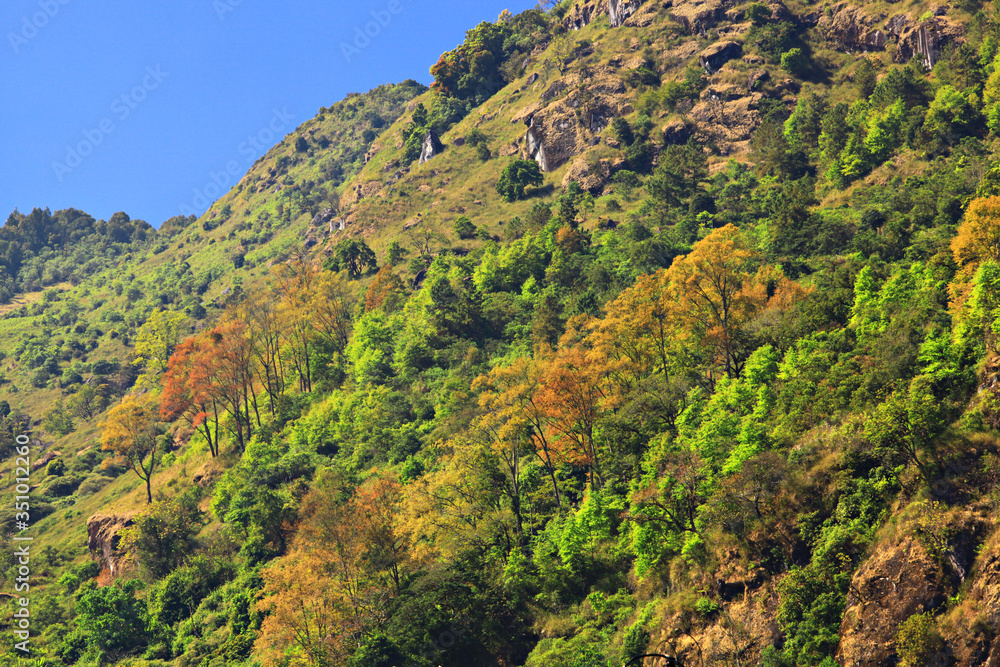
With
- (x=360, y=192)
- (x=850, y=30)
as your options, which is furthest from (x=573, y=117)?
(x=360, y=192)

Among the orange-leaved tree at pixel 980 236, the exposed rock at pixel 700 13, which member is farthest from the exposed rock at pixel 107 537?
the exposed rock at pixel 700 13

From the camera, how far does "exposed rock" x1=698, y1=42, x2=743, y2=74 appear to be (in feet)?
365

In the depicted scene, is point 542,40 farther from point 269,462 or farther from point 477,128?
point 269,462

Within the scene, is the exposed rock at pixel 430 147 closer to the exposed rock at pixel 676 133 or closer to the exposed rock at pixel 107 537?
the exposed rock at pixel 676 133

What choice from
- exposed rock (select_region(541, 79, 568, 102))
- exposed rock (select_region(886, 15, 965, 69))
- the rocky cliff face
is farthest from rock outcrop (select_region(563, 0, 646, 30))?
exposed rock (select_region(886, 15, 965, 69))

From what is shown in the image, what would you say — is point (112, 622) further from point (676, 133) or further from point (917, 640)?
point (676, 133)

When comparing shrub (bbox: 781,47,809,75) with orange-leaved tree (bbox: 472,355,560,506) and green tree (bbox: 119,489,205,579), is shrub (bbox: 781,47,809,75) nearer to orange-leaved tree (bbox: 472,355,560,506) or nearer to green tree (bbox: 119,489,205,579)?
orange-leaved tree (bbox: 472,355,560,506)

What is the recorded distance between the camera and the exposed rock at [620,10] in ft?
437

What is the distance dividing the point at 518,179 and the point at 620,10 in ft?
146

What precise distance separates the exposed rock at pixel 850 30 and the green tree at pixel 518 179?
45.9 meters

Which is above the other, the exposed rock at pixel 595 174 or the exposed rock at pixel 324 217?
the exposed rock at pixel 324 217

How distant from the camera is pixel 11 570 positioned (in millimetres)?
64812

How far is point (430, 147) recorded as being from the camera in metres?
137

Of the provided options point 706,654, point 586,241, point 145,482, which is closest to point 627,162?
point 586,241
